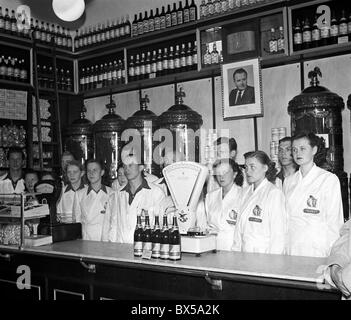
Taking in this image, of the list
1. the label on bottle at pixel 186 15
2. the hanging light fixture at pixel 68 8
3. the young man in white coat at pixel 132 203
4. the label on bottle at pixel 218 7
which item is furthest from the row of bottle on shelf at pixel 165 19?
the young man in white coat at pixel 132 203

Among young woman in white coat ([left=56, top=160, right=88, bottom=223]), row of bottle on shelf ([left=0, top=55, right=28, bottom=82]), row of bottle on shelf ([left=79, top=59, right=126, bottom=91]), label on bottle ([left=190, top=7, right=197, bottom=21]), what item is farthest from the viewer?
row of bottle on shelf ([left=79, top=59, right=126, bottom=91])

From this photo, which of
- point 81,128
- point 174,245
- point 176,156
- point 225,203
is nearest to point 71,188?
point 176,156

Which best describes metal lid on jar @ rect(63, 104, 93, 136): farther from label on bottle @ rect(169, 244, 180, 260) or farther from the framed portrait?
label on bottle @ rect(169, 244, 180, 260)

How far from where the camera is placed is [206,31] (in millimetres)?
4633

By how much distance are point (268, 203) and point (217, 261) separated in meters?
0.96

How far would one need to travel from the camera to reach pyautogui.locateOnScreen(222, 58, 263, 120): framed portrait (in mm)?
4352

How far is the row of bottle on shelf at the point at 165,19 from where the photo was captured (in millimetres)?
4859

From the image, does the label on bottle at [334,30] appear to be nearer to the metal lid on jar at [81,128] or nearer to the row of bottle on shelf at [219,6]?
the row of bottle on shelf at [219,6]

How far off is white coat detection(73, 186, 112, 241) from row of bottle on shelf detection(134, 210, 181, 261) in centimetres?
169

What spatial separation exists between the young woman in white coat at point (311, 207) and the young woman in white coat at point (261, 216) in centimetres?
15

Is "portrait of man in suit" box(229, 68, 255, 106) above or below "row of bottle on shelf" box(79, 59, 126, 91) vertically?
below

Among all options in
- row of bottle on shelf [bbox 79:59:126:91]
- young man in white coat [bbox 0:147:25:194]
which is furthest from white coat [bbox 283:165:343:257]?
row of bottle on shelf [bbox 79:59:126:91]

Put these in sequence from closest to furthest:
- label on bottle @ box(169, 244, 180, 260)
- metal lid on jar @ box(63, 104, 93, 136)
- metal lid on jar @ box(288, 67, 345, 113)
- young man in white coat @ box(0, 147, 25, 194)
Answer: label on bottle @ box(169, 244, 180, 260), metal lid on jar @ box(288, 67, 345, 113), young man in white coat @ box(0, 147, 25, 194), metal lid on jar @ box(63, 104, 93, 136)

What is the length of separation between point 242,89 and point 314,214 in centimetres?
186
